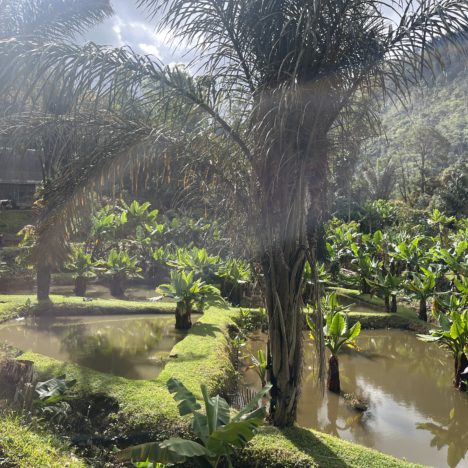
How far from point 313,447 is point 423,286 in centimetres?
670

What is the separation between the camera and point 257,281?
16.3 ft

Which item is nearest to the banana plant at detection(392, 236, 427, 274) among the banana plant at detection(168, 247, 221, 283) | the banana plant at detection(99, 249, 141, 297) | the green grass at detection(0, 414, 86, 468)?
the banana plant at detection(168, 247, 221, 283)

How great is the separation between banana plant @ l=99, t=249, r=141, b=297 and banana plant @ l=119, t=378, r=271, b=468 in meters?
8.48

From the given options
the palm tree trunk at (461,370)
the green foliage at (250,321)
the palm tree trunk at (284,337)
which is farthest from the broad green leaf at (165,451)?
the green foliage at (250,321)

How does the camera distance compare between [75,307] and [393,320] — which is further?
[393,320]

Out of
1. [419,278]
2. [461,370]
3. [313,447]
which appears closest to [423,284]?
[419,278]

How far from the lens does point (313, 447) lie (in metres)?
4.39

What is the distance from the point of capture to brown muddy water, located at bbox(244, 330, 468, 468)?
5.36m

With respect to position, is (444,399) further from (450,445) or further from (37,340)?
(37,340)

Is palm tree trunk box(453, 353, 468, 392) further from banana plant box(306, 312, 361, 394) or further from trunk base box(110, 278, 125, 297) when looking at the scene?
trunk base box(110, 278, 125, 297)

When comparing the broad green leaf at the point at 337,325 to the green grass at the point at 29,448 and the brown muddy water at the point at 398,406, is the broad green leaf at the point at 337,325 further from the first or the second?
the green grass at the point at 29,448

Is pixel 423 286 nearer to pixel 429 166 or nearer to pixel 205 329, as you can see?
pixel 205 329

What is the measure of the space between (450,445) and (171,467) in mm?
3267

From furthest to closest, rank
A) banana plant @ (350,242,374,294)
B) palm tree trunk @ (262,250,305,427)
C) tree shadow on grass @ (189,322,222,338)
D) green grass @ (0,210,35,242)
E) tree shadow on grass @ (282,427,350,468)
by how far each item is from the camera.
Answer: green grass @ (0,210,35,242) → banana plant @ (350,242,374,294) → tree shadow on grass @ (189,322,222,338) → palm tree trunk @ (262,250,305,427) → tree shadow on grass @ (282,427,350,468)
